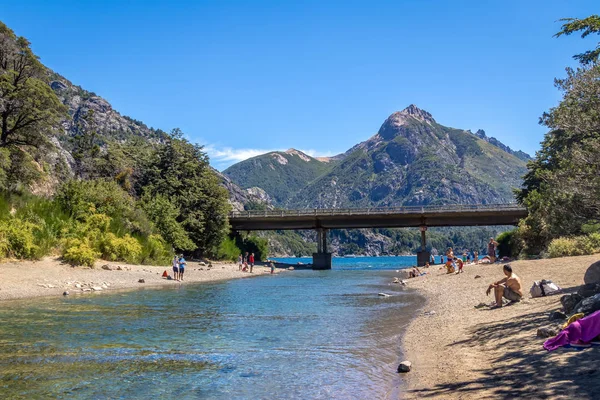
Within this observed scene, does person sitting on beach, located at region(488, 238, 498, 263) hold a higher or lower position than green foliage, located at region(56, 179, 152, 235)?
lower

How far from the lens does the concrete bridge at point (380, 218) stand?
72188mm

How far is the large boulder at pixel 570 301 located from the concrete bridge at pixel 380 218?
6214 centimetres

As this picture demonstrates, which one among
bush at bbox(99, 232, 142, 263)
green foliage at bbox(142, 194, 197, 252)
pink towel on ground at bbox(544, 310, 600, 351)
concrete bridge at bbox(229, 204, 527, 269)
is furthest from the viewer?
concrete bridge at bbox(229, 204, 527, 269)

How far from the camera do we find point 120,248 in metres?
39.2

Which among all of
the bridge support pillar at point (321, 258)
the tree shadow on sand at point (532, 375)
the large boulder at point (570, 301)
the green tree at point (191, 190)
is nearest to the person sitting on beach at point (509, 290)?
the large boulder at point (570, 301)

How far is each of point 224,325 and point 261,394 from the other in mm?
8226

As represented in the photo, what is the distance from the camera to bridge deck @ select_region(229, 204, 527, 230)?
7206 centimetres

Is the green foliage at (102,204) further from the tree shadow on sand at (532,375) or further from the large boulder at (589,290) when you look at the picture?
the large boulder at (589,290)

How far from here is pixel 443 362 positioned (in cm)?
1036

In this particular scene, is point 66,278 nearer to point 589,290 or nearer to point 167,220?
point 167,220

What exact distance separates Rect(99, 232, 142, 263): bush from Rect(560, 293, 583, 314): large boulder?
34.0m

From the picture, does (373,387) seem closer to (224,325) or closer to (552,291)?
(224,325)

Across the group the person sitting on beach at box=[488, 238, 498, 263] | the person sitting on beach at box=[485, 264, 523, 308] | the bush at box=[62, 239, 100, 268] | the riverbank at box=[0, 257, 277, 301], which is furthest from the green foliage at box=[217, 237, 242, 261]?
the person sitting on beach at box=[485, 264, 523, 308]

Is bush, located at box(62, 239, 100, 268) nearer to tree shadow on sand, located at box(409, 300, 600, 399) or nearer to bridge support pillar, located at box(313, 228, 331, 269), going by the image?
tree shadow on sand, located at box(409, 300, 600, 399)
